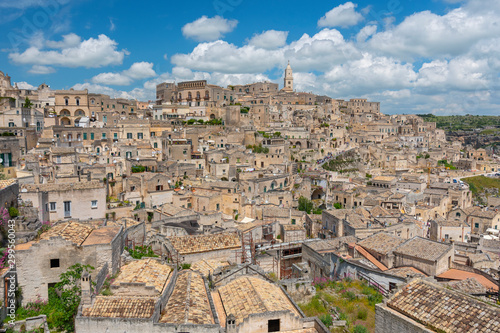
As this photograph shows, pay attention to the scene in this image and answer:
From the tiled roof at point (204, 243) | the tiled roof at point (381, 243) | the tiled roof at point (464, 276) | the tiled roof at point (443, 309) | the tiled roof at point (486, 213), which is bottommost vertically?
the tiled roof at point (486, 213)

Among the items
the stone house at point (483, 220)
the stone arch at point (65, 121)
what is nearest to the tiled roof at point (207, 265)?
the stone house at point (483, 220)

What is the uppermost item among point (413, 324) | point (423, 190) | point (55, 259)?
point (55, 259)

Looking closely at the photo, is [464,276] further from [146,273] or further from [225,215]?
[225,215]

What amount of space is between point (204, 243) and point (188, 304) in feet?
24.7

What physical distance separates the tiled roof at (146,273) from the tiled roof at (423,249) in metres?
11.3

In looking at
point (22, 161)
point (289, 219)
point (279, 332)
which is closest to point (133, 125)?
point (22, 161)

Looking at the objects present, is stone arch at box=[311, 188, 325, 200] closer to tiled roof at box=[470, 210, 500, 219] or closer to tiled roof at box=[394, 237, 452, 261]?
tiled roof at box=[470, 210, 500, 219]

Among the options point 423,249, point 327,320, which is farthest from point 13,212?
point 423,249

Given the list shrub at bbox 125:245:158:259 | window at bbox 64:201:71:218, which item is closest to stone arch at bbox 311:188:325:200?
shrub at bbox 125:245:158:259

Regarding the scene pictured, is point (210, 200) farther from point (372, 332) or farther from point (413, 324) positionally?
point (413, 324)

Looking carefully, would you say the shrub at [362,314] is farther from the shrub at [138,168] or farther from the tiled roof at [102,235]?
the shrub at [138,168]

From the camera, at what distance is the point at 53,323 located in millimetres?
10133

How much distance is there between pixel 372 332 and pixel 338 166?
150 ft

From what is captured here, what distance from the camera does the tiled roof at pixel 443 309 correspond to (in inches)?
323
